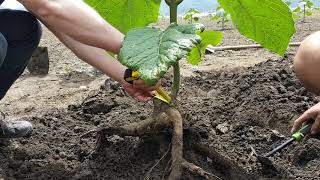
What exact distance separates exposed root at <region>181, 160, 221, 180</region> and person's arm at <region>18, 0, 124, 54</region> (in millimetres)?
492

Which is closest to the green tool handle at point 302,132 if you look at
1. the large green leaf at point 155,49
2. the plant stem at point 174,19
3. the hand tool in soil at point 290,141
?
the hand tool in soil at point 290,141

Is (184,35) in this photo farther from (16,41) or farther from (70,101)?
(70,101)

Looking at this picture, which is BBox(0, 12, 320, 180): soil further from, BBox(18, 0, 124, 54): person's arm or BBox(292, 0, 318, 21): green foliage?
BBox(292, 0, 318, 21): green foliage

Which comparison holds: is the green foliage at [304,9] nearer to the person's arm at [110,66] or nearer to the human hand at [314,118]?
the human hand at [314,118]

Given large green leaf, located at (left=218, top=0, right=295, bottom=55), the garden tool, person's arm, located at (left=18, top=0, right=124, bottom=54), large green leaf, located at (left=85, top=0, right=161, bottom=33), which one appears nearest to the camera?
person's arm, located at (left=18, top=0, right=124, bottom=54)

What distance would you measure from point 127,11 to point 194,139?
63 centimetres

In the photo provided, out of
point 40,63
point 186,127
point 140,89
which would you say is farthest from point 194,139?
point 40,63

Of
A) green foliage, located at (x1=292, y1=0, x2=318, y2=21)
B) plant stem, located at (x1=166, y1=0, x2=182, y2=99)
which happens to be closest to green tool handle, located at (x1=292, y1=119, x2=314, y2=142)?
plant stem, located at (x1=166, y1=0, x2=182, y2=99)

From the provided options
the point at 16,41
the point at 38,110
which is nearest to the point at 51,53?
the point at 38,110

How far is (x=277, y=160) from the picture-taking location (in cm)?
211

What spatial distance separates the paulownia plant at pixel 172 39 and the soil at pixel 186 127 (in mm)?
84

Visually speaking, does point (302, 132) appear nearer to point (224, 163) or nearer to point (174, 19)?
point (224, 163)

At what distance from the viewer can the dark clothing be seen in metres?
2.44

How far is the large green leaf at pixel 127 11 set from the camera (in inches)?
87.6
